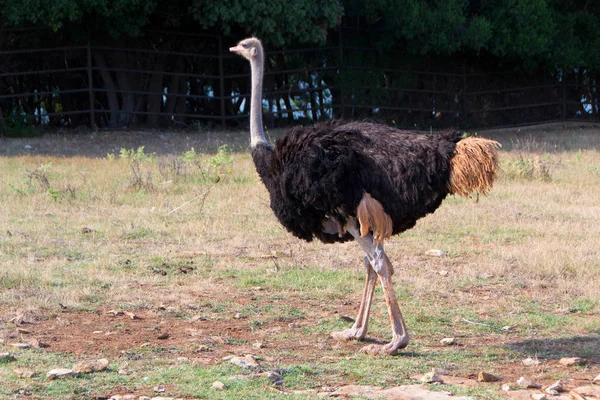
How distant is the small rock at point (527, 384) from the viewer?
4.81 m

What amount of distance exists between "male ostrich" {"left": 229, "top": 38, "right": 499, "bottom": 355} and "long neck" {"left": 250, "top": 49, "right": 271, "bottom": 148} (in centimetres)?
44

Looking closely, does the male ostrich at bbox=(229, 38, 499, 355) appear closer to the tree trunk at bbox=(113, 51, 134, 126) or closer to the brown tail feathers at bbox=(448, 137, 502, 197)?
the brown tail feathers at bbox=(448, 137, 502, 197)

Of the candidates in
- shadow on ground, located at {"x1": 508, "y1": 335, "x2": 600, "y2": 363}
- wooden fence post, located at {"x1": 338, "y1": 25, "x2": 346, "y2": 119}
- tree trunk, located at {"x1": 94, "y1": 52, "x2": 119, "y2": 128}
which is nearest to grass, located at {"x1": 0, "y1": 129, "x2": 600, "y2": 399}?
shadow on ground, located at {"x1": 508, "y1": 335, "x2": 600, "y2": 363}

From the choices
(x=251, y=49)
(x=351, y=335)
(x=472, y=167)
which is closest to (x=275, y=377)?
(x=351, y=335)

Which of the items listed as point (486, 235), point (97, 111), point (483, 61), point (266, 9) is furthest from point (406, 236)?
point (483, 61)

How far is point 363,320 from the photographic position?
19.1ft

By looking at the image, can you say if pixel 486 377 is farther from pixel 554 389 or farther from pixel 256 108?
pixel 256 108

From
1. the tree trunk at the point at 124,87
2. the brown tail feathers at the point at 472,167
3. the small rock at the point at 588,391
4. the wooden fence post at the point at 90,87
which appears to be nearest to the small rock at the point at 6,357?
the brown tail feathers at the point at 472,167

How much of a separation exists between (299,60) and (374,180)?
49.6 ft

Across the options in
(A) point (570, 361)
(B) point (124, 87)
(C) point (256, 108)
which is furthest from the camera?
(B) point (124, 87)

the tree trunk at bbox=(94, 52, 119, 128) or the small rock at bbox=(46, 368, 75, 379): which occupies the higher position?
the tree trunk at bbox=(94, 52, 119, 128)

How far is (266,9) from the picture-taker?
17.3 meters

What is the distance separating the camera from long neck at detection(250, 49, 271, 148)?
20.2 ft

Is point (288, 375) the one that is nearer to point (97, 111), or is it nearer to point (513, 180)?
point (513, 180)
